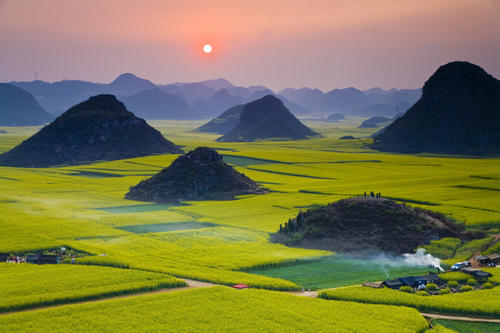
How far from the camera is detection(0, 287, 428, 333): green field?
103 ft

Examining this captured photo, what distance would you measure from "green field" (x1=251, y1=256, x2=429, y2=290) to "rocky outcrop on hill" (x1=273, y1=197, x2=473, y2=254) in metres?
4.51

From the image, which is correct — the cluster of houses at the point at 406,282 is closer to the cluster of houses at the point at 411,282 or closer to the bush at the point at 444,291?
the cluster of houses at the point at 411,282

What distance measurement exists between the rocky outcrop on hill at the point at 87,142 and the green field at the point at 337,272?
134 metres

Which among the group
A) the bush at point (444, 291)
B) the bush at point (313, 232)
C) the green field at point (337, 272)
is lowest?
the bush at point (444, 291)

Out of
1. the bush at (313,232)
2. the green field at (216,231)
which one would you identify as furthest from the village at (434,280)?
the bush at (313,232)

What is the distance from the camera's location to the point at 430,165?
463ft

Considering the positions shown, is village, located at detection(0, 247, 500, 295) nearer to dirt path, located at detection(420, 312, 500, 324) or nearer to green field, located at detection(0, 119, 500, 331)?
green field, located at detection(0, 119, 500, 331)

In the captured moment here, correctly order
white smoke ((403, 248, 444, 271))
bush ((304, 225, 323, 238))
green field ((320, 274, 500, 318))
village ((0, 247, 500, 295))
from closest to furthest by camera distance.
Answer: green field ((320, 274, 500, 318)) < village ((0, 247, 500, 295)) < white smoke ((403, 248, 444, 271)) < bush ((304, 225, 323, 238))

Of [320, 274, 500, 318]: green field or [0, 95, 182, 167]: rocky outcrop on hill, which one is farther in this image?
[0, 95, 182, 167]: rocky outcrop on hill

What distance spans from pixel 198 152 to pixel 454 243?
5673 centimetres

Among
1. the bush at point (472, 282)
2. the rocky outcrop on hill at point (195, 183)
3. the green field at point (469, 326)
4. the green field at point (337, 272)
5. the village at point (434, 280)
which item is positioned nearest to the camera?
the green field at point (469, 326)

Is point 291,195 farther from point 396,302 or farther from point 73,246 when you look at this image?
point 396,302

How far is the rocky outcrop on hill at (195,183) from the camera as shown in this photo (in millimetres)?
91125

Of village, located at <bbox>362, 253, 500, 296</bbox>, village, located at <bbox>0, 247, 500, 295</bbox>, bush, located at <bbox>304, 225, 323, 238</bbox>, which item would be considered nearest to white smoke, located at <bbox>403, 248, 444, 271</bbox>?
village, located at <bbox>0, 247, 500, 295</bbox>
